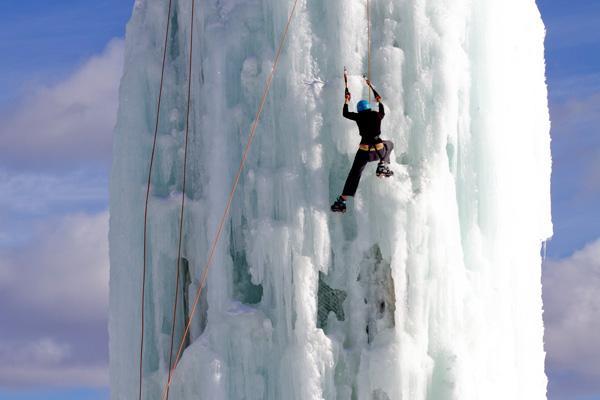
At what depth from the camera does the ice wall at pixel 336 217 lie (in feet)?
75.1

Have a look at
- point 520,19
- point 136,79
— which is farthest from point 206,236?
point 520,19

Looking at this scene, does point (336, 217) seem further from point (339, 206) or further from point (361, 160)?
point (361, 160)

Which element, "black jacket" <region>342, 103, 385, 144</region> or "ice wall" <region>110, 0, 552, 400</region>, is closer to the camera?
"black jacket" <region>342, 103, 385, 144</region>

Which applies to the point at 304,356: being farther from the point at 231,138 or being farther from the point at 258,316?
the point at 231,138

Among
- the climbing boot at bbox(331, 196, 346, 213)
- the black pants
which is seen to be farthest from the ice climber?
the climbing boot at bbox(331, 196, 346, 213)

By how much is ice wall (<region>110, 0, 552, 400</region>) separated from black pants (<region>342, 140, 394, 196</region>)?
1.45 feet

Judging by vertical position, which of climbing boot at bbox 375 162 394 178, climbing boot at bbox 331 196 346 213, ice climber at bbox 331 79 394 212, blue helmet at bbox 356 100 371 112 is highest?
blue helmet at bbox 356 100 371 112

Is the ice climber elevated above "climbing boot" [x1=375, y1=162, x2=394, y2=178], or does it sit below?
above

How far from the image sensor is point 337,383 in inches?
906

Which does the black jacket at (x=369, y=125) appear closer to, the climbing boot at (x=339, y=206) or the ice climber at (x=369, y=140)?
the ice climber at (x=369, y=140)

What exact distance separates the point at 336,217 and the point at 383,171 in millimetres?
1267

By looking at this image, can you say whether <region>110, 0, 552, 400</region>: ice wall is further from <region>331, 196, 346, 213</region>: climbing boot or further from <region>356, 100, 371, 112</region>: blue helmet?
<region>356, 100, 371, 112</region>: blue helmet

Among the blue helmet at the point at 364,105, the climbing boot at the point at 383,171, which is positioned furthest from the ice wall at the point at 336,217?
the blue helmet at the point at 364,105

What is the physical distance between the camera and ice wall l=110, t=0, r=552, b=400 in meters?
22.9
